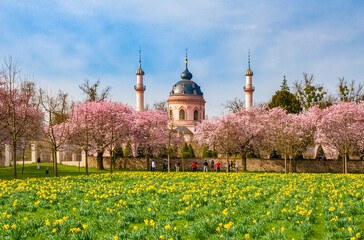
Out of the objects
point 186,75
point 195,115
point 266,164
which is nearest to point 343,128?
point 266,164

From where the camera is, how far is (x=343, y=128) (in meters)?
46.7

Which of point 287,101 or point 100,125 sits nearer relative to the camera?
point 100,125

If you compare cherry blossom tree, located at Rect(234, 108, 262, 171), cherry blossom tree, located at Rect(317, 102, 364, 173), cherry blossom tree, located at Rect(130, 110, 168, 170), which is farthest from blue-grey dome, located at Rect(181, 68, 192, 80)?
cherry blossom tree, located at Rect(317, 102, 364, 173)

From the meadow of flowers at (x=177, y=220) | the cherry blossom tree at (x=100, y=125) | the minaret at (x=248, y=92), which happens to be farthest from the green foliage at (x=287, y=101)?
the meadow of flowers at (x=177, y=220)

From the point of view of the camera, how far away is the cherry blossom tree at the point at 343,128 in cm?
4631

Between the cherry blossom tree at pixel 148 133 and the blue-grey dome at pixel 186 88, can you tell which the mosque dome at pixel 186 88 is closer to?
the blue-grey dome at pixel 186 88

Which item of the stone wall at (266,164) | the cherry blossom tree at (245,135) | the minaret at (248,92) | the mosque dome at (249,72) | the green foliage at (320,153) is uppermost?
the mosque dome at (249,72)

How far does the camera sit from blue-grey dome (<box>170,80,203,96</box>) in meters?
93.8

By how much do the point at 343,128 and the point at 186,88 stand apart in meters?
52.3

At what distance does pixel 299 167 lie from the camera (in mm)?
50156

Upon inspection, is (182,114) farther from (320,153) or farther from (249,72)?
(320,153)

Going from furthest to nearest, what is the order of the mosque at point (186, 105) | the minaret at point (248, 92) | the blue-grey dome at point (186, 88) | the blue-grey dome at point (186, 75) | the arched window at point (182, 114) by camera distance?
the blue-grey dome at point (186, 75)
the blue-grey dome at point (186, 88)
the arched window at point (182, 114)
the mosque at point (186, 105)
the minaret at point (248, 92)

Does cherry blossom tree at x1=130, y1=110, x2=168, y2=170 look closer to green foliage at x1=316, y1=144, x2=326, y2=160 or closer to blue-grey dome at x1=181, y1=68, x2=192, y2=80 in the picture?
green foliage at x1=316, y1=144, x2=326, y2=160

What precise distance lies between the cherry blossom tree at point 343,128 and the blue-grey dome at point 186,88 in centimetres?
4826
